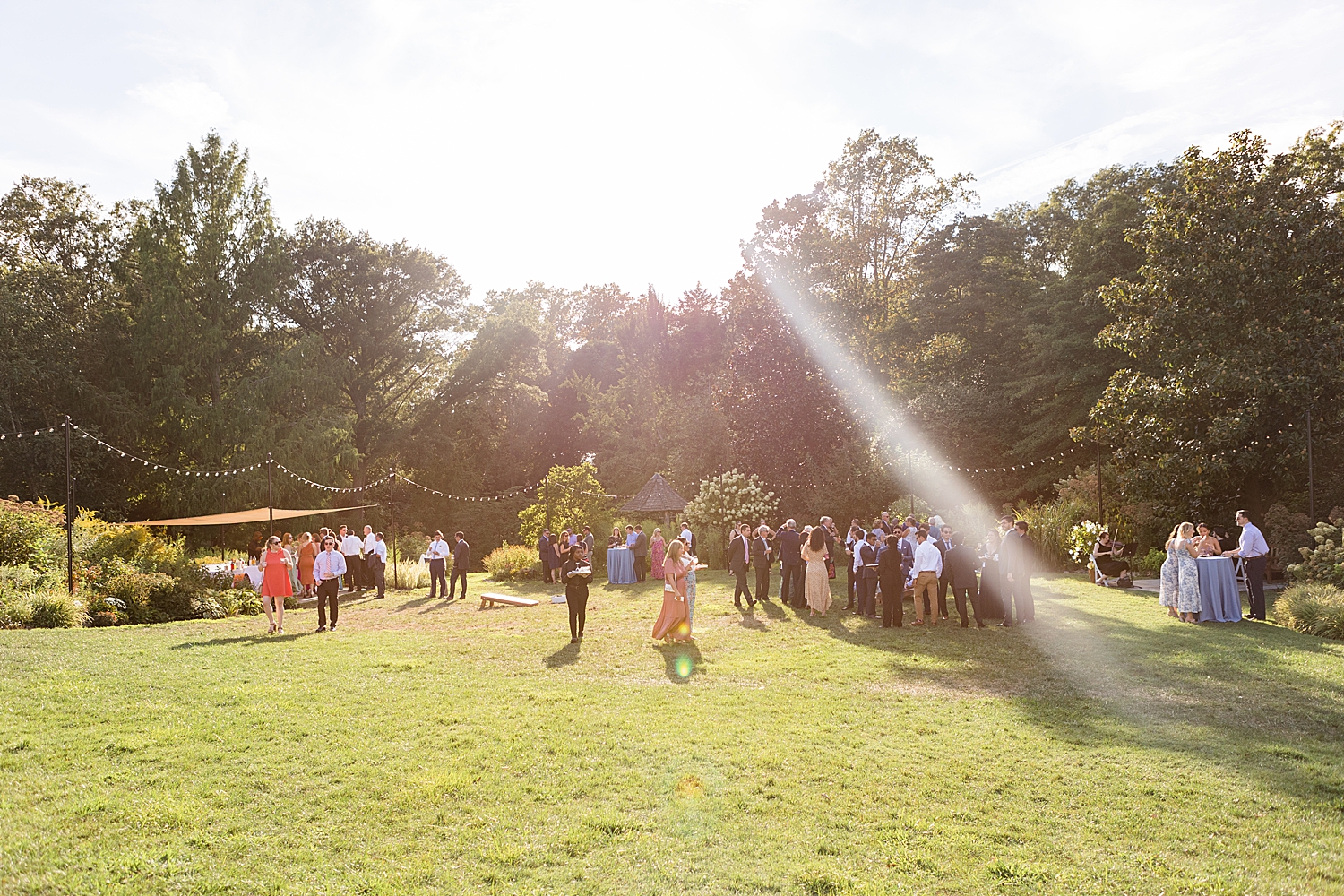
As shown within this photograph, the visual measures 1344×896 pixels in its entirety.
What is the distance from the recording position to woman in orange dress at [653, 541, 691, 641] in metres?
11.3

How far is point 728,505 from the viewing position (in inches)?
1003

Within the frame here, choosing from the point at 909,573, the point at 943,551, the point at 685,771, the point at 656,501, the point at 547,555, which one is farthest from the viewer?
the point at 656,501

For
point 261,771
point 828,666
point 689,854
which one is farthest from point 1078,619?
point 261,771

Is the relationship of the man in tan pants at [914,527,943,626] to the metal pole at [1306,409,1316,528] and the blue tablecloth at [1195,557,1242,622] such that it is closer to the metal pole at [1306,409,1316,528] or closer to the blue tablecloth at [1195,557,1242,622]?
the blue tablecloth at [1195,557,1242,622]

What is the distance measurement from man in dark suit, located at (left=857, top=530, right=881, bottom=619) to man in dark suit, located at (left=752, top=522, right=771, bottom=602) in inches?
87.6

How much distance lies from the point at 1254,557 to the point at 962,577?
13.7 feet

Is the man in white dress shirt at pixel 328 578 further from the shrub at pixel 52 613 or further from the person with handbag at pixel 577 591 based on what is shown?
the person with handbag at pixel 577 591

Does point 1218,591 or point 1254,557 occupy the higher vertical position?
point 1254,557

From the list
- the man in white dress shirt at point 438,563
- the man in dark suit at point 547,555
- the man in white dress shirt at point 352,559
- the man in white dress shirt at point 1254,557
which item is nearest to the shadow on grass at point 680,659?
the man in white dress shirt at point 1254,557

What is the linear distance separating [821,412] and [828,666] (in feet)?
67.4

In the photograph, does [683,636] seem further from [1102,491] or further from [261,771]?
[1102,491]

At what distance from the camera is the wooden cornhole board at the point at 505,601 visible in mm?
16797

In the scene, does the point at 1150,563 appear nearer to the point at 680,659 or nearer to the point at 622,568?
the point at 622,568

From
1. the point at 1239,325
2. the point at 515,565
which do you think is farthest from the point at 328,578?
A: the point at 1239,325
